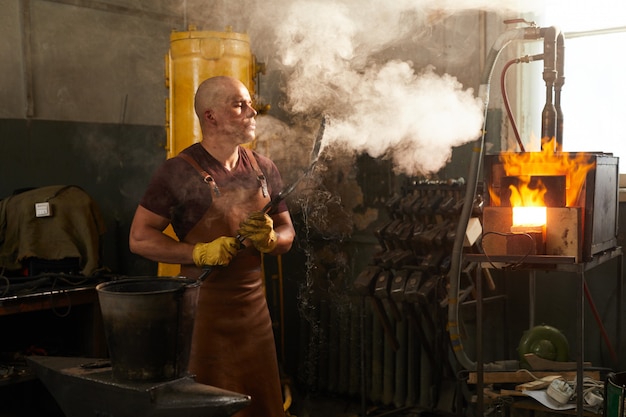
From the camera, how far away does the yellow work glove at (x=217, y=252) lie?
301cm

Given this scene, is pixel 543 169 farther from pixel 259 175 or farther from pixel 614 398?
pixel 259 175

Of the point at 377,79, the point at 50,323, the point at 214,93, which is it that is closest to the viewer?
the point at 214,93

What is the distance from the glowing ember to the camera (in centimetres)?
346

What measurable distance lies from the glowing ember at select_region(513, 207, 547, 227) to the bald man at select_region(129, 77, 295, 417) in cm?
115

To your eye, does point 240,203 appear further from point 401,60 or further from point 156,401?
point 401,60

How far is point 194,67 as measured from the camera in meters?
4.05

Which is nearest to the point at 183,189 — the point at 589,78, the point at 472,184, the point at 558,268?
the point at 472,184

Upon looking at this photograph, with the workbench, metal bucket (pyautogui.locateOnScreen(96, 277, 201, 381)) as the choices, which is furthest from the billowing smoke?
metal bucket (pyautogui.locateOnScreen(96, 277, 201, 381))

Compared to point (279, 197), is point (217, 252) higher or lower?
lower

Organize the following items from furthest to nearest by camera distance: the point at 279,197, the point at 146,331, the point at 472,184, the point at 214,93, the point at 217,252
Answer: the point at 472,184
the point at 214,93
the point at 279,197
the point at 217,252
the point at 146,331

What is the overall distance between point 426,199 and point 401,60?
1.14 m

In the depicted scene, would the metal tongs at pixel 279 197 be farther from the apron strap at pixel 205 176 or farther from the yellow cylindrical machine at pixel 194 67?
the yellow cylindrical machine at pixel 194 67

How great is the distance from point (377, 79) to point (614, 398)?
2.57 m

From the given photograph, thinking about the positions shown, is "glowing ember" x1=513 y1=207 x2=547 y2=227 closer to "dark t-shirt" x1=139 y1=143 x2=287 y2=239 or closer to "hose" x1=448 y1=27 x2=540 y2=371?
"hose" x1=448 y1=27 x2=540 y2=371
